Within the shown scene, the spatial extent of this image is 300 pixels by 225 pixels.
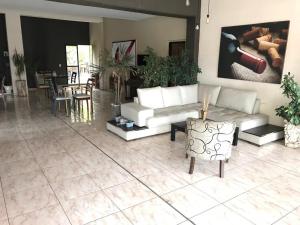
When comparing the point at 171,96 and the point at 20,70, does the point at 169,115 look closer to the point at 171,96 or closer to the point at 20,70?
the point at 171,96

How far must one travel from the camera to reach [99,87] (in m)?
11.7

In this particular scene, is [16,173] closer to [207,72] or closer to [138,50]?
Answer: [207,72]

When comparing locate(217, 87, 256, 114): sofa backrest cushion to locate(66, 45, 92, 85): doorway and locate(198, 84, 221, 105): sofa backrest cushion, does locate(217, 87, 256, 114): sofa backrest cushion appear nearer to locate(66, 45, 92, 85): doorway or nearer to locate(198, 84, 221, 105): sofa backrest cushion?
locate(198, 84, 221, 105): sofa backrest cushion

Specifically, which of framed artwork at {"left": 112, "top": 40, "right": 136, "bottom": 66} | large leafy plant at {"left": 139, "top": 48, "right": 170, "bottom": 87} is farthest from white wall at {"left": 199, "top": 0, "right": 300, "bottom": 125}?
framed artwork at {"left": 112, "top": 40, "right": 136, "bottom": 66}

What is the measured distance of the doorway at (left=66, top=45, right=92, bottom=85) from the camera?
12.7 m

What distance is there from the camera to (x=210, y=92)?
19.6ft

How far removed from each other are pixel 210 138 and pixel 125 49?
782 centimetres

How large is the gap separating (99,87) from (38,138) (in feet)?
23.6

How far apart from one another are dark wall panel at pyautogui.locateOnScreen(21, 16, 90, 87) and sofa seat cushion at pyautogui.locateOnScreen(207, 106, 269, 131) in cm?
913

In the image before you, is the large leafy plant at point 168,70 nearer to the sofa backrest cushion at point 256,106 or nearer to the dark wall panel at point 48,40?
the sofa backrest cushion at point 256,106

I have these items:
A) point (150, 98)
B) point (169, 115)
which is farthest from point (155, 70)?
point (169, 115)

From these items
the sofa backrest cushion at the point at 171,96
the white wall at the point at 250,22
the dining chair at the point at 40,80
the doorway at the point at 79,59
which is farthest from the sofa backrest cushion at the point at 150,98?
the doorway at the point at 79,59

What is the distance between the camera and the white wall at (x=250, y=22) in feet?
15.3

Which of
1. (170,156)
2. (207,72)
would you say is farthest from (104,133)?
(207,72)
